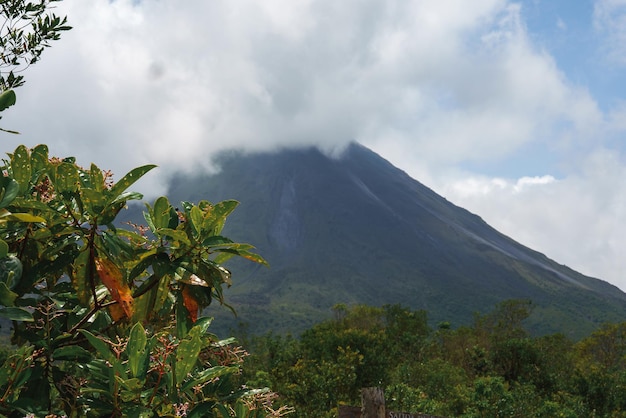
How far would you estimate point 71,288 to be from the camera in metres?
2.18

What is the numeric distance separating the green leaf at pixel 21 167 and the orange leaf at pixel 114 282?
33 cm

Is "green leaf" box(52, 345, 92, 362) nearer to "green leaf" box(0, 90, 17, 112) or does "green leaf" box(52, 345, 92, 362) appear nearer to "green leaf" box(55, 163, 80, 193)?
"green leaf" box(55, 163, 80, 193)

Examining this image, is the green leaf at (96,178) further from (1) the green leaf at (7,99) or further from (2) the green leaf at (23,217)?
(1) the green leaf at (7,99)

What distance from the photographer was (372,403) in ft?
10.4

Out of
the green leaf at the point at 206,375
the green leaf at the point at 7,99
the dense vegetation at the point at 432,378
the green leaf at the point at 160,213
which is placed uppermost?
the green leaf at the point at 7,99

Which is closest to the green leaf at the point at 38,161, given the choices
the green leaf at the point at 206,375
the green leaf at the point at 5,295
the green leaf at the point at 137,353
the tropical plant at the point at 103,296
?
the tropical plant at the point at 103,296

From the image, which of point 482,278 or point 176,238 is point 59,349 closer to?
point 176,238

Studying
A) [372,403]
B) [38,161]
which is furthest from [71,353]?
[372,403]

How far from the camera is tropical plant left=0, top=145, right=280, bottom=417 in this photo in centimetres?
173

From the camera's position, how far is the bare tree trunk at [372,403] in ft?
10.3

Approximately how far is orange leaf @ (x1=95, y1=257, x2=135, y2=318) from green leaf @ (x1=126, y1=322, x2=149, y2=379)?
0.29 m

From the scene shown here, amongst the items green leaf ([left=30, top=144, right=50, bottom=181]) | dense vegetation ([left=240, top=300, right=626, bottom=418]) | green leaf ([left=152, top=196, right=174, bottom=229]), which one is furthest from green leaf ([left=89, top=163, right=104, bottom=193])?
dense vegetation ([left=240, top=300, right=626, bottom=418])

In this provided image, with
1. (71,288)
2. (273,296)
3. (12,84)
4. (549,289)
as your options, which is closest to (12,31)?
(12,84)

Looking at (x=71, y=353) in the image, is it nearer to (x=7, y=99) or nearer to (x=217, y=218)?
(x=217, y=218)
